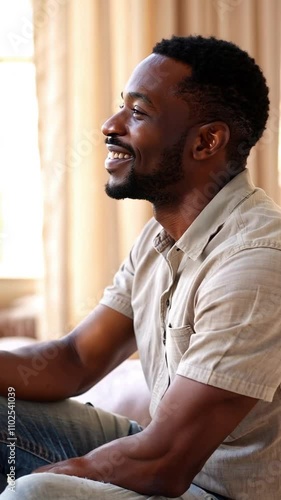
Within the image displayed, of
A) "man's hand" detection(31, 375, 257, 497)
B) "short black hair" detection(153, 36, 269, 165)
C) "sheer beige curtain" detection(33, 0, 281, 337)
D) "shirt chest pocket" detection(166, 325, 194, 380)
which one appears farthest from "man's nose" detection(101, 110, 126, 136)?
"sheer beige curtain" detection(33, 0, 281, 337)

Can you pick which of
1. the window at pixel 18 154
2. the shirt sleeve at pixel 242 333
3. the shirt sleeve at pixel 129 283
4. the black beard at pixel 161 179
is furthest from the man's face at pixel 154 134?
the window at pixel 18 154

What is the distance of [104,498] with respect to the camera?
1.15 metres

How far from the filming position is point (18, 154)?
9.28ft

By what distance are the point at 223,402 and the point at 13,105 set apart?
6.15 feet

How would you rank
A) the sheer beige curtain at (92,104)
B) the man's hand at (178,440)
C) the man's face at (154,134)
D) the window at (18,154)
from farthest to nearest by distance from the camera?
the window at (18,154) < the sheer beige curtain at (92,104) < the man's face at (154,134) < the man's hand at (178,440)

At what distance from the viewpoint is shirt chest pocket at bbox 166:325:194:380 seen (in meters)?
1.31

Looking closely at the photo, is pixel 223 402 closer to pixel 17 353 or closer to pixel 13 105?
pixel 17 353

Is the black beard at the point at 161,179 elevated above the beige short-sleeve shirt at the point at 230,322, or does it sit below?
above

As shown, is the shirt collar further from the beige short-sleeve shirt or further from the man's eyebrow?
the man's eyebrow

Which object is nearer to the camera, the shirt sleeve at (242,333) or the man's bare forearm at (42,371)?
the shirt sleeve at (242,333)

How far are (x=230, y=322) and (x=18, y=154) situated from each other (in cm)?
180

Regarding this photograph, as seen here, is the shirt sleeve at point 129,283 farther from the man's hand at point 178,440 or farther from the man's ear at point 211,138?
the man's hand at point 178,440

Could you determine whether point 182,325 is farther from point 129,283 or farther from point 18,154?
point 18,154

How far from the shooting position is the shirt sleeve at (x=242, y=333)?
115 centimetres
